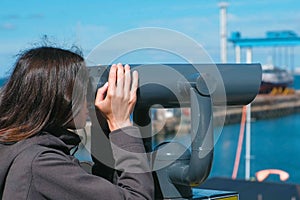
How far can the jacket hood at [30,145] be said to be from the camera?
1.05 meters

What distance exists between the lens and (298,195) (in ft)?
14.6

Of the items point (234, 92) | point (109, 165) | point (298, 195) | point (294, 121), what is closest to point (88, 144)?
point (109, 165)

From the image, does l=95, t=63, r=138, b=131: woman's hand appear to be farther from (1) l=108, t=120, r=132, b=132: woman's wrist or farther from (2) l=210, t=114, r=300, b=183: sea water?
(2) l=210, t=114, r=300, b=183: sea water

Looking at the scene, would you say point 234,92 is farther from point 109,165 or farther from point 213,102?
point 109,165

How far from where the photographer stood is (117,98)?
3.63 feet

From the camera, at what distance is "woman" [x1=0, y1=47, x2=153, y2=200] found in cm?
102

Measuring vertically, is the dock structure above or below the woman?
below

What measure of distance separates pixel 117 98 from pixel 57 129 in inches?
5.0

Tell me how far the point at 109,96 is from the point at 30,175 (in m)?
0.21

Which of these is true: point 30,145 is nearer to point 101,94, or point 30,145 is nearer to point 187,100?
point 101,94

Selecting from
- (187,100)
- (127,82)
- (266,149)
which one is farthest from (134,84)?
(266,149)

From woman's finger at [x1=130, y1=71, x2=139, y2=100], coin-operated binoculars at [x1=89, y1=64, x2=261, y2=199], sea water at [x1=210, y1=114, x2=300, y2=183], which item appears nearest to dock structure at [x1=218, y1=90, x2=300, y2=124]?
sea water at [x1=210, y1=114, x2=300, y2=183]

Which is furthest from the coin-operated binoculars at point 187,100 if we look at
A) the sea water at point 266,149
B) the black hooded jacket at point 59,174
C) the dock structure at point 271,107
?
the dock structure at point 271,107

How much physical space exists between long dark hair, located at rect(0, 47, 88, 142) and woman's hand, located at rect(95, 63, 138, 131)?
0.15 feet
